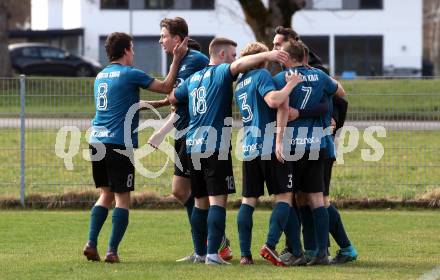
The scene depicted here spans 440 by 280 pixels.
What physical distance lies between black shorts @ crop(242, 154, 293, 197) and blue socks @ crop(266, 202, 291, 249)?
0.46 feet

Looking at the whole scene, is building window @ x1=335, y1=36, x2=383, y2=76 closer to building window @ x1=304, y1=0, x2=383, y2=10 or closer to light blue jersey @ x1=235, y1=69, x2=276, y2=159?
building window @ x1=304, y1=0, x2=383, y2=10

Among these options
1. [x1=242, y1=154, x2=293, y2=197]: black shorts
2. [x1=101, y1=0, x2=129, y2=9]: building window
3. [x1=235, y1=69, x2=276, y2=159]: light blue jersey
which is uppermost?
[x1=101, y1=0, x2=129, y2=9]: building window

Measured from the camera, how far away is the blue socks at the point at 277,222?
9.73m

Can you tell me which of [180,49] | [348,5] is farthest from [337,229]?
[348,5]

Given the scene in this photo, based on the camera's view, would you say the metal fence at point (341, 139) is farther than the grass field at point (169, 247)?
Yes

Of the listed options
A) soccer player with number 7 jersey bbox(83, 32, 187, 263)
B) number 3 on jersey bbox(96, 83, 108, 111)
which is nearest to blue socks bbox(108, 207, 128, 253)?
soccer player with number 7 jersey bbox(83, 32, 187, 263)

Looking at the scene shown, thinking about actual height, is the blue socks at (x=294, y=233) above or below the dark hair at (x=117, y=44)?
below

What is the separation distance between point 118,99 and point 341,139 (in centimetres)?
575

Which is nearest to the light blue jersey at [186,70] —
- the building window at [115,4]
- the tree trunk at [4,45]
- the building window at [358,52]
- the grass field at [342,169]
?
the grass field at [342,169]

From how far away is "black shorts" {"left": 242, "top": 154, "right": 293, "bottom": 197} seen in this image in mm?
9781

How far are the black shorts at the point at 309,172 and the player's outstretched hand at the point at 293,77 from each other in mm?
691

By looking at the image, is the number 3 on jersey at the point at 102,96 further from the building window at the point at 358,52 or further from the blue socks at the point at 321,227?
the building window at the point at 358,52

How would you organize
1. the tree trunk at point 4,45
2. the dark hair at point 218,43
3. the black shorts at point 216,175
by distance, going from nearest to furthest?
the black shorts at point 216,175
the dark hair at point 218,43
the tree trunk at point 4,45

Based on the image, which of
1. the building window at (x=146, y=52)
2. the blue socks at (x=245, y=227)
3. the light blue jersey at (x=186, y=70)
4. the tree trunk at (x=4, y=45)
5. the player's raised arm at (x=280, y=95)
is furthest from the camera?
the building window at (x=146, y=52)
